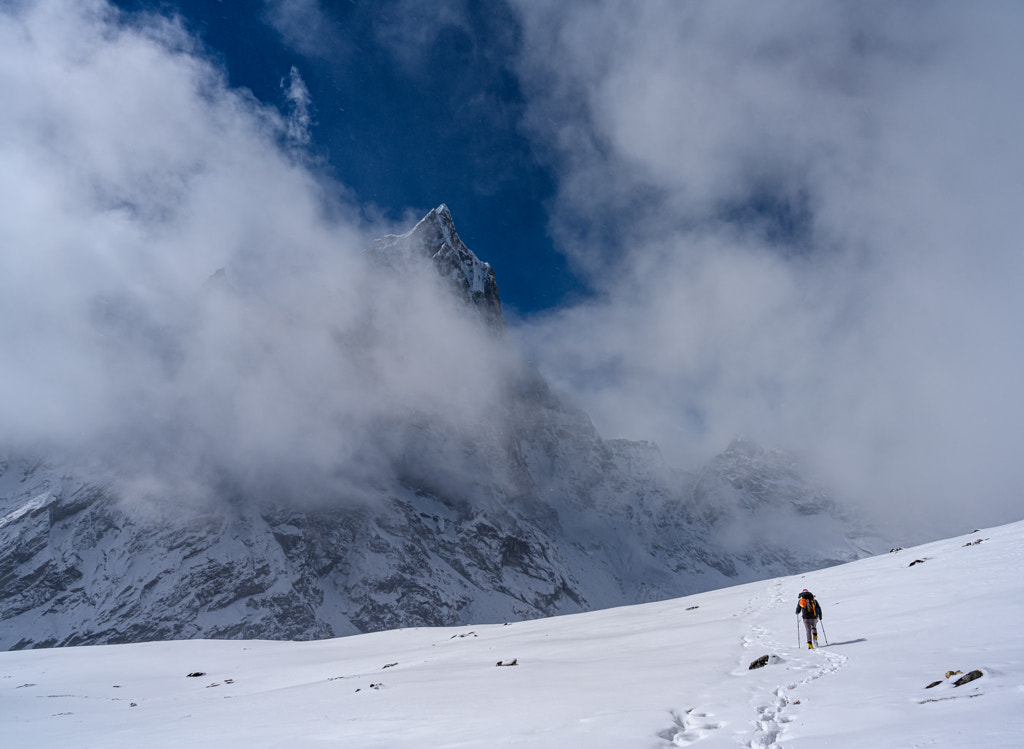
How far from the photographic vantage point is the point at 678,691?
9883 mm

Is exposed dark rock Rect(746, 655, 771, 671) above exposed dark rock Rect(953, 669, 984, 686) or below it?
above

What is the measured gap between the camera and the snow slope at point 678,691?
7.19 m

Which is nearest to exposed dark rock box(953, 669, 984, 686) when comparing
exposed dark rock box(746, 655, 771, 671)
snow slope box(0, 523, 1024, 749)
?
snow slope box(0, 523, 1024, 749)

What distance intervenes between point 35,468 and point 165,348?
186 ft

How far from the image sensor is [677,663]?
523 inches

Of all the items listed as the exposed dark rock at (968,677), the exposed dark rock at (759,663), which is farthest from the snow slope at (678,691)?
the exposed dark rock at (759,663)

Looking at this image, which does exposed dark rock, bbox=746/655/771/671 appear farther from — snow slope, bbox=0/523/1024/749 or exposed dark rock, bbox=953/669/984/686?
exposed dark rock, bbox=953/669/984/686

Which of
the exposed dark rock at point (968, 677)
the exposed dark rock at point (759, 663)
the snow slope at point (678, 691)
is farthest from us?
the exposed dark rock at point (759, 663)

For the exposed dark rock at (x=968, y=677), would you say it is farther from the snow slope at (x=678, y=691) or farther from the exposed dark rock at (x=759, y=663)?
the exposed dark rock at (x=759, y=663)

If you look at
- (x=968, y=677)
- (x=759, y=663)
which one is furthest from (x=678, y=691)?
(x=968, y=677)

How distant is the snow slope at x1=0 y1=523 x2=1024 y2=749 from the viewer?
7191 mm

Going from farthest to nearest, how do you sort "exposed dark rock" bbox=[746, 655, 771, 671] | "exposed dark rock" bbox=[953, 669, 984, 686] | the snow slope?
"exposed dark rock" bbox=[746, 655, 771, 671], "exposed dark rock" bbox=[953, 669, 984, 686], the snow slope

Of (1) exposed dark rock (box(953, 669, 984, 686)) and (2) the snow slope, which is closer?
(2) the snow slope

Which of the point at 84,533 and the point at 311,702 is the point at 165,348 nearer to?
the point at 84,533
